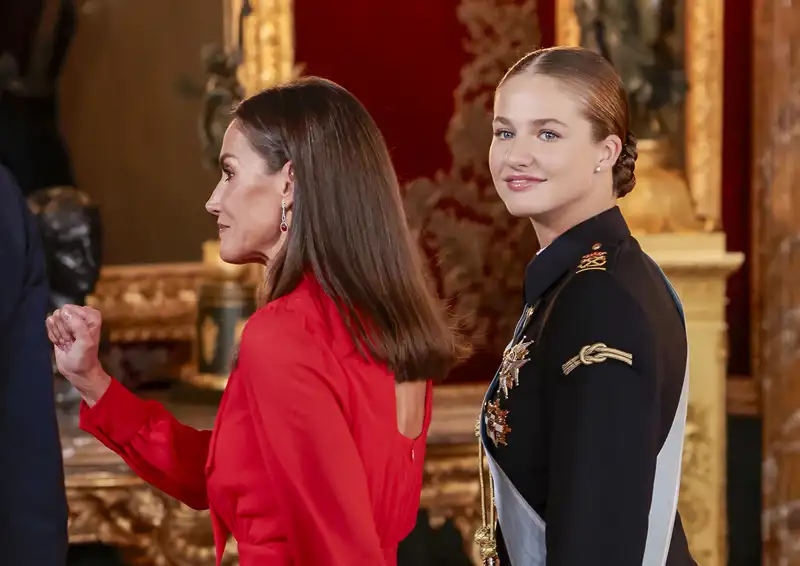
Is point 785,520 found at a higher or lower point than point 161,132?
lower

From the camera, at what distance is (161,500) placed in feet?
9.52

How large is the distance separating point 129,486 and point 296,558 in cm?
169

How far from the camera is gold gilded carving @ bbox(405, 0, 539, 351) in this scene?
339 centimetres

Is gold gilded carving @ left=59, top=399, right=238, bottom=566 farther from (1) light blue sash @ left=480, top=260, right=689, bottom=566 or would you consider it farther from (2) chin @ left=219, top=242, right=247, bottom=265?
(1) light blue sash @ left=480, top=260, right=689, bottom=566

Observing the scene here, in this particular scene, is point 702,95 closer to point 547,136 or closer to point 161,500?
point 161,500

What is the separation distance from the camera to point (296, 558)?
51.3 inches

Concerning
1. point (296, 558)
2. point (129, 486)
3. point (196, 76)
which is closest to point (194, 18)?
point (196, 76)

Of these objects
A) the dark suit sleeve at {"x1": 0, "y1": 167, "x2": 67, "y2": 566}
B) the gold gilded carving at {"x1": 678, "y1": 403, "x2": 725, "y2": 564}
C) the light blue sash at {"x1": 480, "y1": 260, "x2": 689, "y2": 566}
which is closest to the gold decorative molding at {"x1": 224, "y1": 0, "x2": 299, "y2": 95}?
the gold gilded carving at {"x1": 678, "y1": 403, "x2": 725, "y2": 564}

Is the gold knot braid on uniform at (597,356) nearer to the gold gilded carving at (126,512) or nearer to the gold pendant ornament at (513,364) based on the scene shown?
the gold pendant ornament at (513,364)

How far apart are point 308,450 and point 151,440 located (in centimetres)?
41

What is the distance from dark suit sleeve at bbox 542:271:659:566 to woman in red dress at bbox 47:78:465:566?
266 millimetres

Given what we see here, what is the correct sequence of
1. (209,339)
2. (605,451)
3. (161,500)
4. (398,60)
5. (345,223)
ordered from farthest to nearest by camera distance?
(398,60) → (209,339) → (161,500) → (345,223) → (605,451)

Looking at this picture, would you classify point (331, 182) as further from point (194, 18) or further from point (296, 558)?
point (194, 18)

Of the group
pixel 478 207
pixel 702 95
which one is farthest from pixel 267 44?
pixel 702 95
